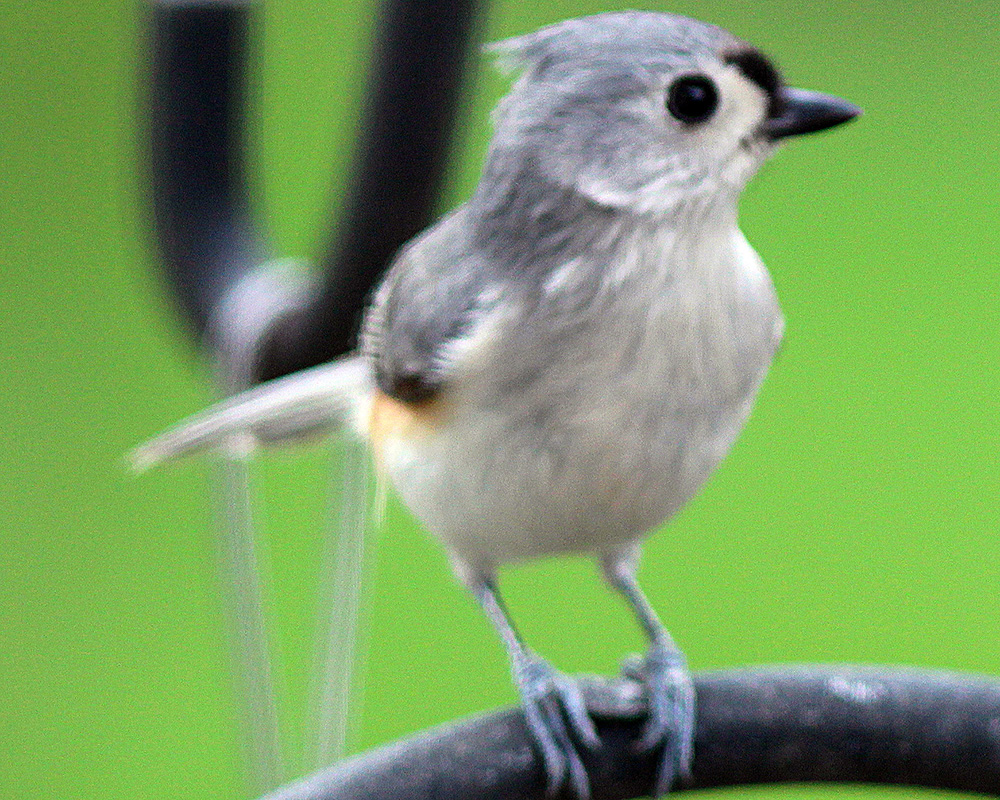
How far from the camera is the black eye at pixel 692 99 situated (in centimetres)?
108

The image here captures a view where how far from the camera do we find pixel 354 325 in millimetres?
1379

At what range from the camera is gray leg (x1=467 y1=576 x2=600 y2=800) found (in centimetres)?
107

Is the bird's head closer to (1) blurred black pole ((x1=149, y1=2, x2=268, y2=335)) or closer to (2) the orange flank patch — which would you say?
(2) the orange flank patch

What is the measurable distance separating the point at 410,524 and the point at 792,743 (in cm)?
120

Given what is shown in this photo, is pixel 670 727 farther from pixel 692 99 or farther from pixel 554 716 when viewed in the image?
pixel 692 99

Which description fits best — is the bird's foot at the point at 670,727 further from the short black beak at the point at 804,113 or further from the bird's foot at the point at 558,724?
the short black beak at the point at 804,113

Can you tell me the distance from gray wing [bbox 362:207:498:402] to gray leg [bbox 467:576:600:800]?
0.21m

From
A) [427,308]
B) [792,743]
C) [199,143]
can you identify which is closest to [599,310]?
[427,308]

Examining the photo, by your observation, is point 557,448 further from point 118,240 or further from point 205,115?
point 118,240

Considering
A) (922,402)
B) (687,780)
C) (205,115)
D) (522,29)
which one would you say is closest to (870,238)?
(922,402)

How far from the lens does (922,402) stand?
3334 mm

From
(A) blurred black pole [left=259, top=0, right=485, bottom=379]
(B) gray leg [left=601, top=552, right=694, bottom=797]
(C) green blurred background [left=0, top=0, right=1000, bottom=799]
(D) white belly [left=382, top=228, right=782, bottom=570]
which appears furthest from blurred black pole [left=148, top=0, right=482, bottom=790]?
(C) green blurred background [left=0, top=0, right=1000, bottom=799]

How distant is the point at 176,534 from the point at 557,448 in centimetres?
221

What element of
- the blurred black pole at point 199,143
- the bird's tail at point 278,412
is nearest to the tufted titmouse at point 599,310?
the bird's tail at point 278,412
